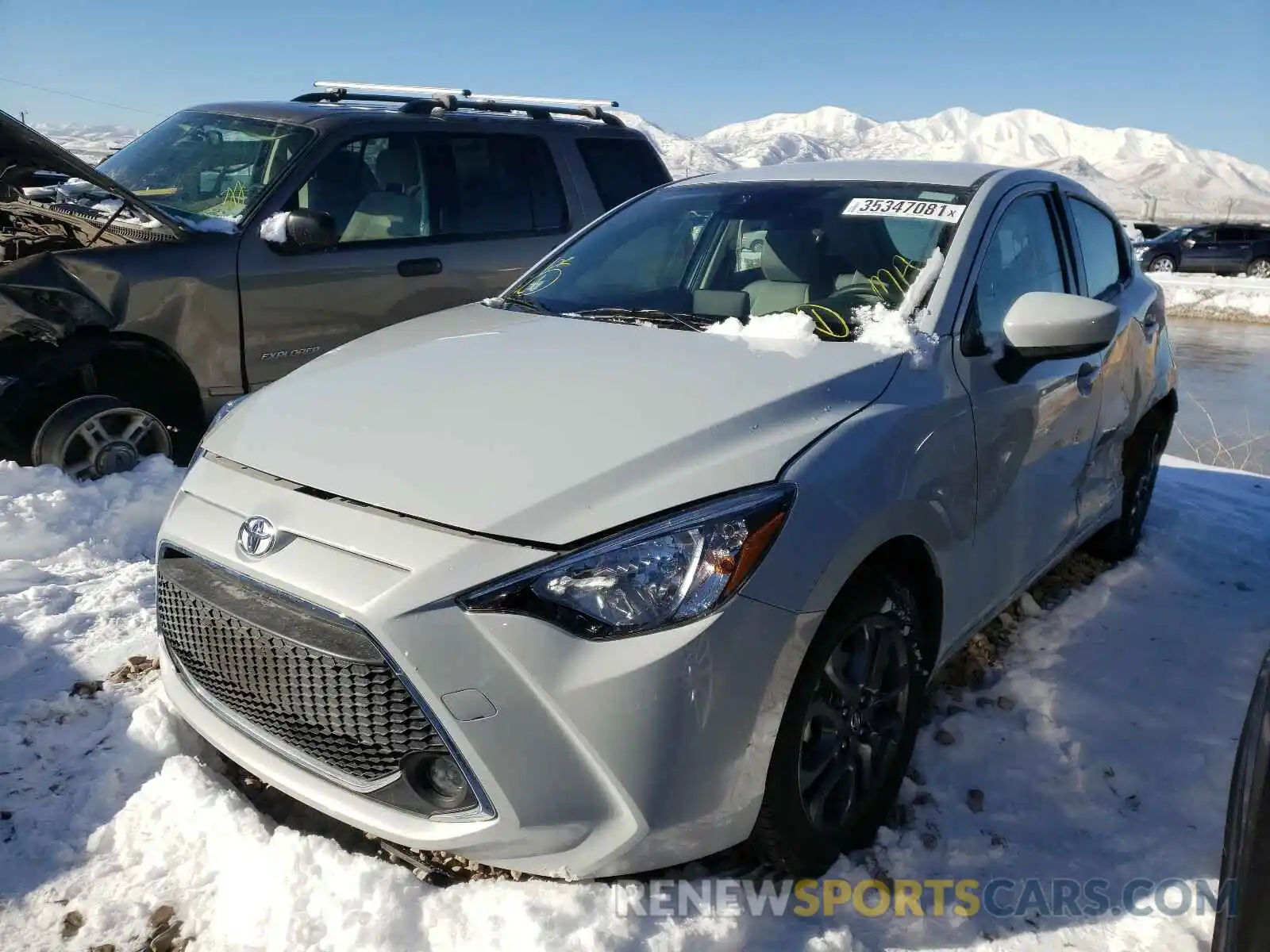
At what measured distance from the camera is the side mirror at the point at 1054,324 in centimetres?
262

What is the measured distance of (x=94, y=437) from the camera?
423 cm

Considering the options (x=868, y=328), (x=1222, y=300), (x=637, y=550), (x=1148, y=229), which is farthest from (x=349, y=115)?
(x=1148, y=229)

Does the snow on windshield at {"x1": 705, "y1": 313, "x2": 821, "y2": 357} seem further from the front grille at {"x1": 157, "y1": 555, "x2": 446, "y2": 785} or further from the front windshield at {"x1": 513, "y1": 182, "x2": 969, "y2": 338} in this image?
the front grille at {"x1": 157, "y1": 555, "x2": 446, "y2": 785}

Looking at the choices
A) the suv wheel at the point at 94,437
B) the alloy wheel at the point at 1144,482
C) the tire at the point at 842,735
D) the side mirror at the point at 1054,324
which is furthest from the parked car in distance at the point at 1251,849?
the suv wheel at the point at 94,437

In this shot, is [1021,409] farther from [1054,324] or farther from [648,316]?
[648,316]

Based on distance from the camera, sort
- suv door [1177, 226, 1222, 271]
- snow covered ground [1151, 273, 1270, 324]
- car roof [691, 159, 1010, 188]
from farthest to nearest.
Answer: suv door [1177, 226, 1222, 271]
snow covered ground [1151, 273, 1270, 324]
car roof [691, 159, 1010, 188]

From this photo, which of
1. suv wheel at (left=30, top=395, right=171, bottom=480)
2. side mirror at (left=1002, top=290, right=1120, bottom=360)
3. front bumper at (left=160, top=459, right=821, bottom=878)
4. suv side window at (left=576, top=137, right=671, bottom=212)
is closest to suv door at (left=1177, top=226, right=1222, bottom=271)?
suv side window at (left=576, top=137, right=671, bottom=212)

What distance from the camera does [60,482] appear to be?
4.07 meters

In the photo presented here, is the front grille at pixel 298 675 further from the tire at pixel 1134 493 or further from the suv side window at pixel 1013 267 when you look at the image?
the tire at pixel 1134 493

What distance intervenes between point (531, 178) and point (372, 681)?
431cm

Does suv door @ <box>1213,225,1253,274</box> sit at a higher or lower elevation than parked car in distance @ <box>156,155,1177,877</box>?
lower

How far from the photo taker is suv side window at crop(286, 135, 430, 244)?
15.7ft

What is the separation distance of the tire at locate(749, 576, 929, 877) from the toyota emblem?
1118 mm

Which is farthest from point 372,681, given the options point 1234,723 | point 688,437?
point 1234,723
